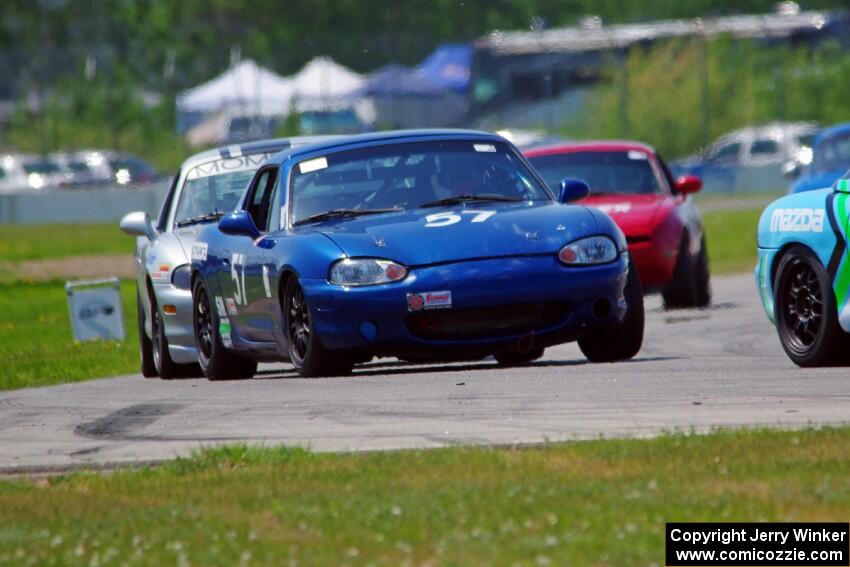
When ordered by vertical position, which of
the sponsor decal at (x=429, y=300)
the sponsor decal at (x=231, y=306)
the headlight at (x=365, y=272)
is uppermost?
the headlight at (x=365, y=272)

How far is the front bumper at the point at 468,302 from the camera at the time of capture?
10.6 m

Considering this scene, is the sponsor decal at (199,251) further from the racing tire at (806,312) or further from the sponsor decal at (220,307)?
the racing tire at (806,312)

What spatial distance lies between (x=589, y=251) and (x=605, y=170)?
804 centimetres

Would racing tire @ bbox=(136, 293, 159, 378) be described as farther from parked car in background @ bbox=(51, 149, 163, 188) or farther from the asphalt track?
parked car in background @ bbox=(51, 149, 163, 188)

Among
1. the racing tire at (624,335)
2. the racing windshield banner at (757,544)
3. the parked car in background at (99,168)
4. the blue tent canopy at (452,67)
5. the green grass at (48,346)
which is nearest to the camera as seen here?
the racing windshield banner at (757,544)

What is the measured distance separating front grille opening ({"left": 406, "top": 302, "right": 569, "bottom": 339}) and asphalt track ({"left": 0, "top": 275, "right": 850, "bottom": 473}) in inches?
8.8

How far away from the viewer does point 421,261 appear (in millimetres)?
10664

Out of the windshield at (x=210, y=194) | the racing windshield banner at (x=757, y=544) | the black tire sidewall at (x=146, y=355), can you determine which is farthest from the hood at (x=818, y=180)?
the racing windshield banner at (x=757, y=544)

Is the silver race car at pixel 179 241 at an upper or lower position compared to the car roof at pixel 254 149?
lower

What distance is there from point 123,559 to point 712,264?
23072mm

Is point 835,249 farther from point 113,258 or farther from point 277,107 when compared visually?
point 277,107

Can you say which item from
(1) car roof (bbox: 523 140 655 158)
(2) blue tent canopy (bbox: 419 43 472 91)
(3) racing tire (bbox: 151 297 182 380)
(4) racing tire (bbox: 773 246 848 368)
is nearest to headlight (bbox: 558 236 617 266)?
(4) racing tire (bbox: 773 246 848 368)

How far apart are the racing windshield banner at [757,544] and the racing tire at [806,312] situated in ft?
14.5

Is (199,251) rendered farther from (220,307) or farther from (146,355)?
(146,355)
